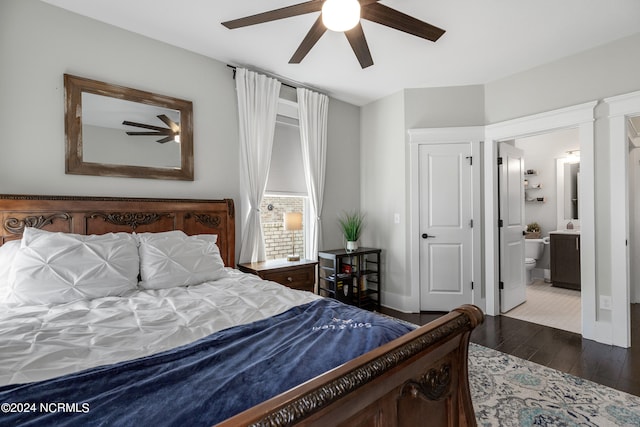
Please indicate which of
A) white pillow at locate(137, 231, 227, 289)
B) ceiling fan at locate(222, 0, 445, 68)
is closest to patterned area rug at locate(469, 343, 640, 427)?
white pillow at locate(137, 231, 227, 289)

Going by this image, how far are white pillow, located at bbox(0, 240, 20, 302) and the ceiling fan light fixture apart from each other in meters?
2.35

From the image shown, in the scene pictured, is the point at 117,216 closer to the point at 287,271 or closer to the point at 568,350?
the point at 287,271

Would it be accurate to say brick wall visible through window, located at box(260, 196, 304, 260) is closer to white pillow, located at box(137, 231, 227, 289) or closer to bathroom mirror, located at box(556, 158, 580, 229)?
white pillow, located at box(137, 231, 227, 289)

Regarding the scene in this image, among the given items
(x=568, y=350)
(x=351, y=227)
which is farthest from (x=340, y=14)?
(x=568, y=350)

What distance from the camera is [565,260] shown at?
4.92 m

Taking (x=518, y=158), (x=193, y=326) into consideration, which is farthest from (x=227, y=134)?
(x=518, y=158)

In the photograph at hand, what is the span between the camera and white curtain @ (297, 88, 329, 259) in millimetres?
3854

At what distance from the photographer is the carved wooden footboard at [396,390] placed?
664mm

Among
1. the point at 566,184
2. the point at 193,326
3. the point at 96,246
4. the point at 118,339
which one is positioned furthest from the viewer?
the point at 566,184

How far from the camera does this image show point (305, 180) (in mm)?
3955

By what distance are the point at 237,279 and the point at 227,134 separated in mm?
1646

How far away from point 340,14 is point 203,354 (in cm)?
193

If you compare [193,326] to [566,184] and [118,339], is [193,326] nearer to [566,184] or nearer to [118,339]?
[118,339]

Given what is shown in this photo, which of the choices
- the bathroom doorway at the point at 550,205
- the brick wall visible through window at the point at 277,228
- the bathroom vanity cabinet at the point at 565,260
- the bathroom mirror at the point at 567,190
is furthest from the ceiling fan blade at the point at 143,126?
the bathroom mirror at the point at 567,190
